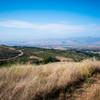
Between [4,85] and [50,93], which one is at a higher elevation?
[4,85]


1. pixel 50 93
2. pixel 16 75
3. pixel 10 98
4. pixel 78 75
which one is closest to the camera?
pixel 10 98

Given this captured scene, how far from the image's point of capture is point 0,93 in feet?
7.54

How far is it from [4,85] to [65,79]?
1.83 m

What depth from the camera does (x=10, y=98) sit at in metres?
2.16

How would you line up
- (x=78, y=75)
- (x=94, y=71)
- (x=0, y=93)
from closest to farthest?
(x=0, y=93)
(x=78, y=75)
(x=94, y=71)

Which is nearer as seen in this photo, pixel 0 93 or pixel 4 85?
pixel 0 93

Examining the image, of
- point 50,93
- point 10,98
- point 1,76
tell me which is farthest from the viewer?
point 1,76

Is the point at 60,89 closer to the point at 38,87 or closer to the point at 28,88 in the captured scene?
the point at 38,87

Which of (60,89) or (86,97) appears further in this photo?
(60,89)

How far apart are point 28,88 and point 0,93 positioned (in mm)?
624

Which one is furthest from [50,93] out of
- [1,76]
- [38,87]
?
[1,76]

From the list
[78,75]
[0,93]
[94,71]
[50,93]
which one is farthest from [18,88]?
[94,71]

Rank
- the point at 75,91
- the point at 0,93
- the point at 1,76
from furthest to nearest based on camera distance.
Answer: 1. the point at 1,76
2. the point at 75,91
3. the point at 0,93

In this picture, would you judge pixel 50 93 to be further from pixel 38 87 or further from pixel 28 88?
pixel 28 88
